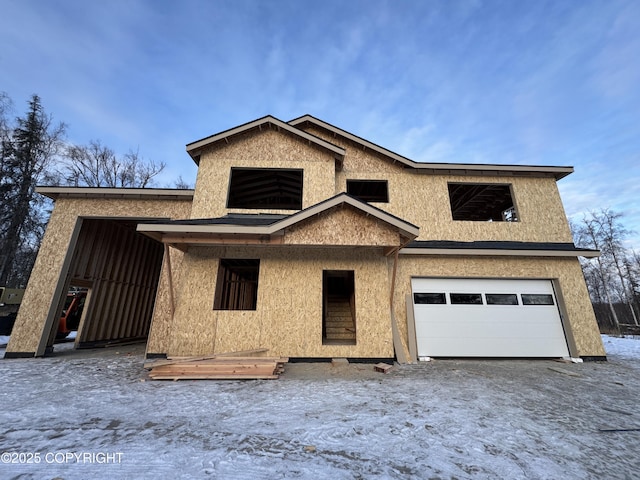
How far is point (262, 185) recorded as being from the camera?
10.5m

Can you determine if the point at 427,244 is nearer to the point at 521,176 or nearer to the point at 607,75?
the point at 521,176

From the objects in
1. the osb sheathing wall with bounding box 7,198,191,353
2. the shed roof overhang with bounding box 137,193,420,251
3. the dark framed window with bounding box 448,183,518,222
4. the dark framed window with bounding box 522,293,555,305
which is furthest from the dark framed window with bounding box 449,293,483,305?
the osb sheathing wall with bounding box 7,198,191,353

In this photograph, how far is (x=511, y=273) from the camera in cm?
816

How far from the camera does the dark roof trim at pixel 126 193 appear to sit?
27.0 ft

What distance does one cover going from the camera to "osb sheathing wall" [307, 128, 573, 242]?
9.09 m

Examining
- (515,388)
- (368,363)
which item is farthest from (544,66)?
(368,363)

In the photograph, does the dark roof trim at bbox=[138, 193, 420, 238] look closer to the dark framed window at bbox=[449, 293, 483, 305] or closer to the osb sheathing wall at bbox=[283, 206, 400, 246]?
the osb sheathing wall at bbox=[283, 206, 400, 246]

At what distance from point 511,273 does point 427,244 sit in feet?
9.64

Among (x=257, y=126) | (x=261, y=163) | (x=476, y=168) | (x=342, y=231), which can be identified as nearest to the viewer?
(x=342, y=231)

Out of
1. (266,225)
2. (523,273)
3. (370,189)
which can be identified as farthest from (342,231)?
(523,273)

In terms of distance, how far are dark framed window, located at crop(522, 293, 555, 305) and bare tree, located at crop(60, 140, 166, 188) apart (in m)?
28.0

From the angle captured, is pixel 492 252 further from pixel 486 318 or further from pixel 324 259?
pixel 324 259

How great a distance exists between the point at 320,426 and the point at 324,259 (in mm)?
4648

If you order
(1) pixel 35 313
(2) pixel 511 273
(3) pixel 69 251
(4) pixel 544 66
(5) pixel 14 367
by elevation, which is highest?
(4) pixel 544 66
